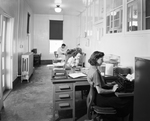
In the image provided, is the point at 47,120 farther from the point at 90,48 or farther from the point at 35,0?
the point at 35,0

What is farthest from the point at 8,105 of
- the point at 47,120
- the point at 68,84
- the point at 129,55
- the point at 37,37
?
the point at 37,37

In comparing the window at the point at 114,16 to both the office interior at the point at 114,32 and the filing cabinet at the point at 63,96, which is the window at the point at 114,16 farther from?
the filing cabinet at the point at 63,96

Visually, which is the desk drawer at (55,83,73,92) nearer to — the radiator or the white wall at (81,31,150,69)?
the white wall at (81,31,150,69)

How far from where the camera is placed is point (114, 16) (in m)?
3.99

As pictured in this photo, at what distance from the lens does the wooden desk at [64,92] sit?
259 centimetres

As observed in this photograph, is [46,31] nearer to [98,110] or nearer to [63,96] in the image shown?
[63,96]

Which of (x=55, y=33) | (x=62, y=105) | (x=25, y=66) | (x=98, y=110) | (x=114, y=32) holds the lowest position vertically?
(x=62, y=105)

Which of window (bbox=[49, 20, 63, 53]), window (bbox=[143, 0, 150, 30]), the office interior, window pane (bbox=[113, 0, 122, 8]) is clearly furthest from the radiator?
window (bbox=[49, 20, 63, 53])

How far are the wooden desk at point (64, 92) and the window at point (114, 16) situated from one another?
198 centimetres

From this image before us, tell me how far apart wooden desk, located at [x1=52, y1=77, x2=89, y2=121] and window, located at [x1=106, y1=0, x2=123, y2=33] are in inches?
77.9

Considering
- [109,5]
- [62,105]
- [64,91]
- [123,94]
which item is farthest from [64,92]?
[109,5]

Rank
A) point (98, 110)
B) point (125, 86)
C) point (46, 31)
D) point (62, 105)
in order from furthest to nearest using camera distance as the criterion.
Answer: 1. point (46, 31)
2. point (62, 105)
3. point (125, 86)
4. point (98, 110)

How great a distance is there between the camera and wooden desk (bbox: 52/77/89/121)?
2.59 meters

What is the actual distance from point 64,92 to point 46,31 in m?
8.46
